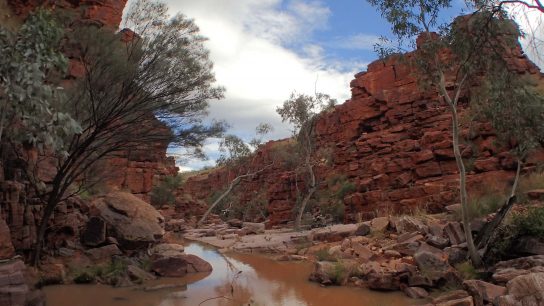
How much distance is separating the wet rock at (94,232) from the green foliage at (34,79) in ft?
30.3

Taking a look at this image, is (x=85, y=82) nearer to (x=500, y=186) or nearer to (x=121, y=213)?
(x=121, y=213)

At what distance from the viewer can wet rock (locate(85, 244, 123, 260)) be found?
12.7 metres

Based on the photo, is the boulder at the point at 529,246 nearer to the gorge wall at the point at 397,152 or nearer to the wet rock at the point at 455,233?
the wet rock at the point at 455,233

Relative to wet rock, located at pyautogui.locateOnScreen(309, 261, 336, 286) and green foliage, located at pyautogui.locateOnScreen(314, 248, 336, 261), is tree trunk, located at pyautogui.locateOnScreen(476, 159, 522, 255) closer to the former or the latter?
wet rock, located at pyautogui.locateOnScreen(309, 261, 336, 286)

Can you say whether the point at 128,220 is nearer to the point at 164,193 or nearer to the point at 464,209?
the point at 464,209

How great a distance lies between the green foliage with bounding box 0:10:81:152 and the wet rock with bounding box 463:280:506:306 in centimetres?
616

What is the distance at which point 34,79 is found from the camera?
4184 millimetres

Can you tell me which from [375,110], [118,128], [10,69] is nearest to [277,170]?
[375,110]

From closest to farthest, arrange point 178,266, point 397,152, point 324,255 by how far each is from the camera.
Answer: point 178,266 < point 324,255 < point 397,152

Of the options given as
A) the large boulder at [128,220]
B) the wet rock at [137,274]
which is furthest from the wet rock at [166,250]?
the wet rock at [137,274]

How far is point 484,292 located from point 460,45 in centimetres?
451

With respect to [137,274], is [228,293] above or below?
below

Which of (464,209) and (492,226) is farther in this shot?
(492,226)

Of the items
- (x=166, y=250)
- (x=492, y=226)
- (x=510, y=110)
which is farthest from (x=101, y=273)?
(x=510, y=110)
